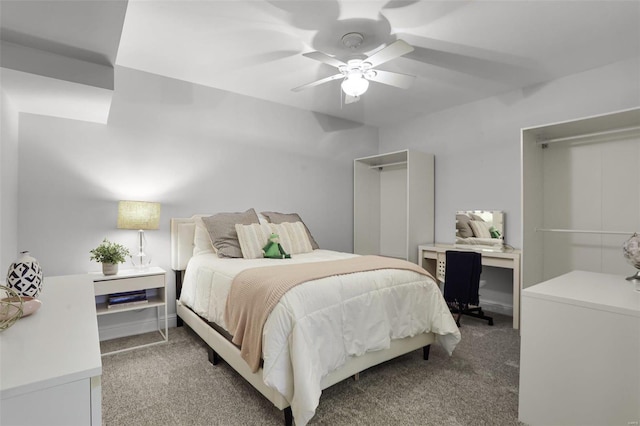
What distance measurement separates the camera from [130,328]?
3102 millimetres

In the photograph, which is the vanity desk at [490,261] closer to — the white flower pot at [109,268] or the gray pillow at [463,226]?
the gray pillow at [463,226]

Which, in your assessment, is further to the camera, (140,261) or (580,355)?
(140,261)

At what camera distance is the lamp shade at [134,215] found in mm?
2842

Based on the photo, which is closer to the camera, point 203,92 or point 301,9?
point 301,9

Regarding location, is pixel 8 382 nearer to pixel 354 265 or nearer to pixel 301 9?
pixel 354 265

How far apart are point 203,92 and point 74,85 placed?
1.70 metres

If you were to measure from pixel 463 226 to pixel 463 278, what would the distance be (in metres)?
1.00

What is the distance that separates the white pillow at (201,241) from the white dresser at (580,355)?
260 centimetres

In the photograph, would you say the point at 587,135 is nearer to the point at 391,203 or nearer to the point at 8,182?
the point at 391,203

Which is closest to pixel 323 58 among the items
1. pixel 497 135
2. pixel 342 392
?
pixel 342 392

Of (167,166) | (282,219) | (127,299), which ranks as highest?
(167,166)

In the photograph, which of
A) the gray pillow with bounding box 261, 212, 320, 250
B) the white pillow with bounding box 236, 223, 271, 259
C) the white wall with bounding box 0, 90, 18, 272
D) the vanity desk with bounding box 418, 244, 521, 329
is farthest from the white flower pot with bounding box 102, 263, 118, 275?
the vanity desk with bounding box 418, 244, 521, 329

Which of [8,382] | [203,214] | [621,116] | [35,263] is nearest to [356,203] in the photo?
[203,214]

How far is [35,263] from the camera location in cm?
137
